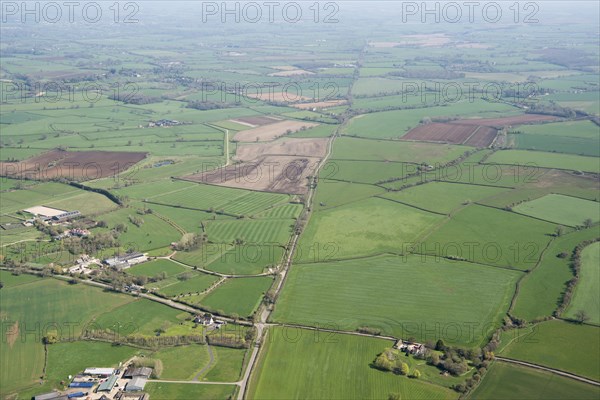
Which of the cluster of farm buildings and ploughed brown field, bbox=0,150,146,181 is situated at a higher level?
ploughed brown field, bbox=0,150,146,181

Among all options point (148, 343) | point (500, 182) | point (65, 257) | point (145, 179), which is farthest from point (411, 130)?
point (148, 343)

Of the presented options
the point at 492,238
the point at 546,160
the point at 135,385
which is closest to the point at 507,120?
the point at 546,160

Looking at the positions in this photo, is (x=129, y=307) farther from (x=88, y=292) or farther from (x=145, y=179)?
(x=145, y=179)

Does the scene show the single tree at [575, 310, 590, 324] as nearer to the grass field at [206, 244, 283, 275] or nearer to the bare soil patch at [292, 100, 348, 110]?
the grass field at [206, 244, 283, 275]

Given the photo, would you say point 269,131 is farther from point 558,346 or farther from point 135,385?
point 135,385

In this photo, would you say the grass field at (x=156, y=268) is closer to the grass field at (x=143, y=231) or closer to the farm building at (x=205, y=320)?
the grass field at (x=143, y=231)

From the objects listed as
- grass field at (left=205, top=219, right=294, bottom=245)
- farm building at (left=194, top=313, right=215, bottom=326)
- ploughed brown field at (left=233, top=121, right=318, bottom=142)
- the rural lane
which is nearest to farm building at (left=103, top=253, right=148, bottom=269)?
grass field at (left=205, top=219, right=294, bottom=245)
